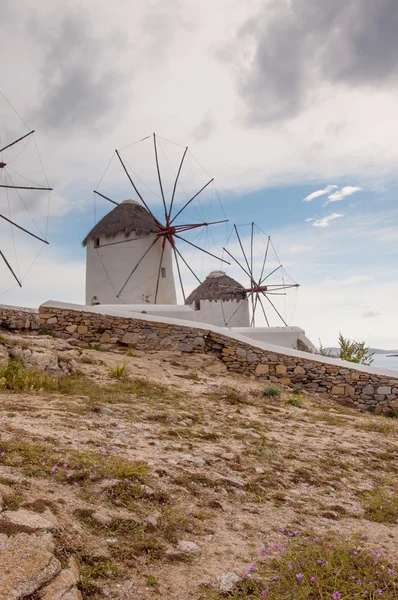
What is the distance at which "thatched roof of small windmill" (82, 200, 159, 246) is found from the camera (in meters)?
18.3

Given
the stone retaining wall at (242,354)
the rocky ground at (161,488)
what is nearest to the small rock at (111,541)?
the rocky ground at (161,488)

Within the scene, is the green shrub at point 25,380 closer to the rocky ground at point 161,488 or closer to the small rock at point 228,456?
the rocky ground at point 161,488

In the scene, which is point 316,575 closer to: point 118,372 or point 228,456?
point 228,456

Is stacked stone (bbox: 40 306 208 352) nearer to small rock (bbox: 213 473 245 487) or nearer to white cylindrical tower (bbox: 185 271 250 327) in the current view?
small rock (bbox: 213 473 245 487)

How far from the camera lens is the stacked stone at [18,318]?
1135 centimetres

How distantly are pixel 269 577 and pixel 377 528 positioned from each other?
4.62 feet

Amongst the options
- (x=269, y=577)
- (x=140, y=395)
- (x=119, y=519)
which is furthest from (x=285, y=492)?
(x=140, y=395)

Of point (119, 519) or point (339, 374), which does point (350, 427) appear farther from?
point (119, 519)

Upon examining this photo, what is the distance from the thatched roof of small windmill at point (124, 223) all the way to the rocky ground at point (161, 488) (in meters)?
11.1

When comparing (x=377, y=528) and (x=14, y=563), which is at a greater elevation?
(x=14, y=563)

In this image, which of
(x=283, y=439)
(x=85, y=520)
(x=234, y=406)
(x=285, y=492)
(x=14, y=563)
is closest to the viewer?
(x=14, y=563)

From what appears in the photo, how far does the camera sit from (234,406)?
7.99 m

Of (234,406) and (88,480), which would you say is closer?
(88,480)

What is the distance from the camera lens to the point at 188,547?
2893mm
